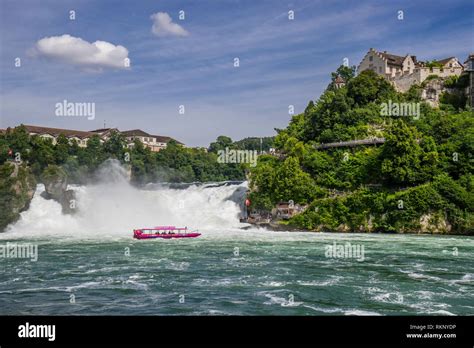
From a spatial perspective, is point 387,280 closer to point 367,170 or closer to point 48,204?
point 367,170

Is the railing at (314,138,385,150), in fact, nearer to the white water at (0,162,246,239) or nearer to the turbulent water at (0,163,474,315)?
the white water at (0,162,246,239)

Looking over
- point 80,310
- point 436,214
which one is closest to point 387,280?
point 80,310

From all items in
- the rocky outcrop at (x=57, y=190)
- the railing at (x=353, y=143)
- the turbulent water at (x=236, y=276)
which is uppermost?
the railing at (x=353, y=143)

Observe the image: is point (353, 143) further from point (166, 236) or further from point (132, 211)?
point (166, 236)

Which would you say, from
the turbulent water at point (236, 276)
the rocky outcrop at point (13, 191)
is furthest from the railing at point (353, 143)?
the rocky outcrop at point (13, 191)

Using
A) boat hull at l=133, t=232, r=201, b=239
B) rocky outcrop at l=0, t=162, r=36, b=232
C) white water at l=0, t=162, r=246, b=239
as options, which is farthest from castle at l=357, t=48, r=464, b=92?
rocky outcrop at l=0, t=162, r=36, b=232

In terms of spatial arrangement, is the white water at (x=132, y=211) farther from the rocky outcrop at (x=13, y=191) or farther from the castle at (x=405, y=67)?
the castle at (x=405, y=67)

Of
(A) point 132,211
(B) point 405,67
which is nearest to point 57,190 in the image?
(A) point 132,211
